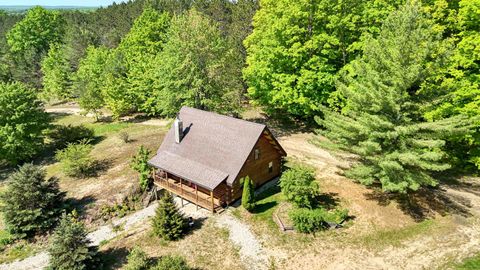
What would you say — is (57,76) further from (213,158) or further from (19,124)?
(213,158)

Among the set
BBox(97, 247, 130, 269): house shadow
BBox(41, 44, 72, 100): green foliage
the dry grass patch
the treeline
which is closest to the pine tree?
the treeline

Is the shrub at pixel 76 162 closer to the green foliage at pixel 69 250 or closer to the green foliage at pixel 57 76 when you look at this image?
the green foliage at pixel 69 250

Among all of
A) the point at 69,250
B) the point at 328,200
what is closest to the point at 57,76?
the point at 69,250

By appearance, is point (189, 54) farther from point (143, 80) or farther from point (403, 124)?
point (403, 124)

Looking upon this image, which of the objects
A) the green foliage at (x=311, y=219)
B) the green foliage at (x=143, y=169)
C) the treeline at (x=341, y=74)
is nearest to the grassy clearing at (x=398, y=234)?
the green foliage at (x=311, y=219)

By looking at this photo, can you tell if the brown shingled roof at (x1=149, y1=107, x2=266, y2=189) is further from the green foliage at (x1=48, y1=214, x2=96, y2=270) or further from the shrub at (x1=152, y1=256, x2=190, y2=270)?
the green foliage at (x1=48, y1=214, x2=96, y2=270)

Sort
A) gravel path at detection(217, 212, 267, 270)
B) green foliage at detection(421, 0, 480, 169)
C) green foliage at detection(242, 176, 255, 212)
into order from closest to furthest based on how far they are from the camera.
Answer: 1. gravel path at detection(217, 212, 267, 270)
2. green foliage at detection(242, 176, 255, 212)
3. green foliage at detection(421, 0, 480, 169)
